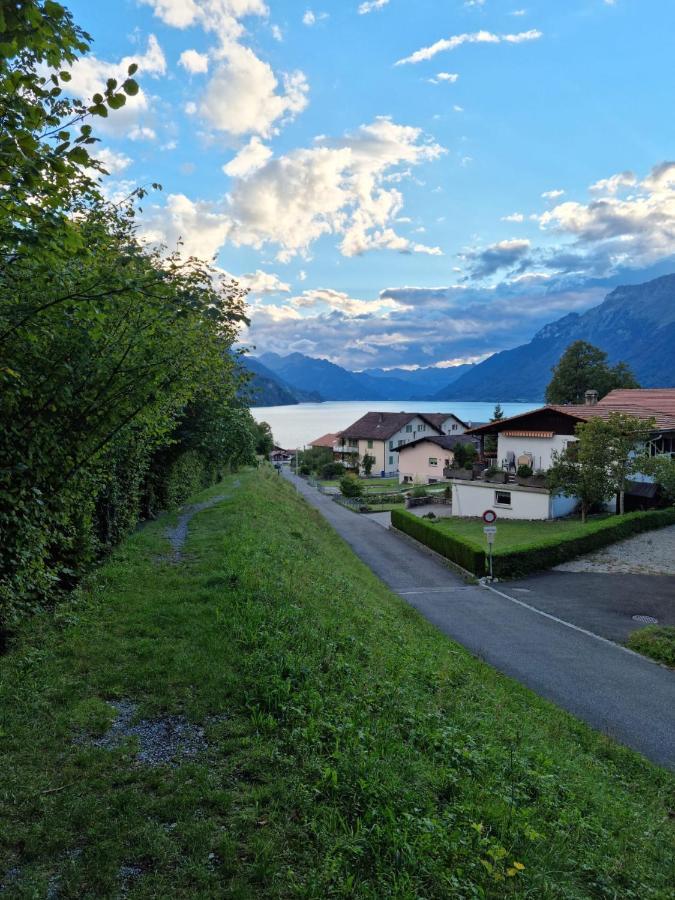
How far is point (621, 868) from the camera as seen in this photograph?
533 cm

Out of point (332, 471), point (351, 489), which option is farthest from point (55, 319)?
point (332, 471)

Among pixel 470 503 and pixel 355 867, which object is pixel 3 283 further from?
pixel 470 503

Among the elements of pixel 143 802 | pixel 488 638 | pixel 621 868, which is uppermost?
pixel 143 802

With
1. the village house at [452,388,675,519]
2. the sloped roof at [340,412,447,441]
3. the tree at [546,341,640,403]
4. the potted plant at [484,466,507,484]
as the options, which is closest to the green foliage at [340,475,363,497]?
the village house at [452,388,675,519]

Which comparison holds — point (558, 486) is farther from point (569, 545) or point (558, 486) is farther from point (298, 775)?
point (298, 775)

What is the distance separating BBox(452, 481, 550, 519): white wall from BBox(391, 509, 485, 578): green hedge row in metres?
6.15

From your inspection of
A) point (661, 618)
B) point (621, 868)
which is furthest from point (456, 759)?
point (661, 618)

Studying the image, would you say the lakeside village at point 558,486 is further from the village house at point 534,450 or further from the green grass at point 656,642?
the green grass at point 656,642

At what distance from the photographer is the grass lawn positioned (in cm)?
3127

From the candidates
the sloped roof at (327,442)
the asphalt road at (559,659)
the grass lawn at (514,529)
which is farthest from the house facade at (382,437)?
the asphalt road at (559,659)

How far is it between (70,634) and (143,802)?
4.80m

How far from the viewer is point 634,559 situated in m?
25.7

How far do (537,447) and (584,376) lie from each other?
34968mm

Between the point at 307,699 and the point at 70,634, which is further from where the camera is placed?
the point at 70,634
